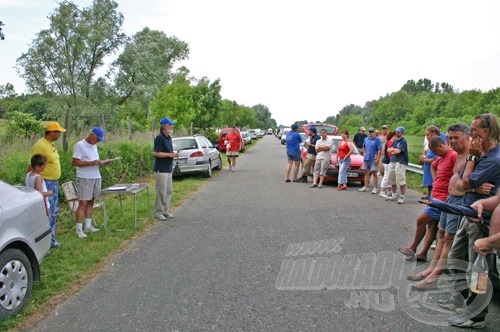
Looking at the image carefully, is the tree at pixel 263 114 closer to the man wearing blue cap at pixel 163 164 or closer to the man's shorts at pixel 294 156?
the man's shorts at pixel 294 156

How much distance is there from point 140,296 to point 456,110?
42.5 metres

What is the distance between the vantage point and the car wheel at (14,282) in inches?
152

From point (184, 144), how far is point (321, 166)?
5.31 metres

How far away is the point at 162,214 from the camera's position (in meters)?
8.34

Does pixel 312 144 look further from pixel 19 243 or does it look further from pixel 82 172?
pixel 19 243

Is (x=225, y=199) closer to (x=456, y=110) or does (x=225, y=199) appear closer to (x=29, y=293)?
(x=29, y=293)

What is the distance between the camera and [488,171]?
3766 millimetres

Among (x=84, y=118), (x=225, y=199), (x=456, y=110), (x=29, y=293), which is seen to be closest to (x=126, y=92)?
(x=84, y=118)

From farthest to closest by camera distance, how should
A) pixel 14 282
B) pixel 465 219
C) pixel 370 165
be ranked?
pixel 370 165 → pixel 14 282 → pixel 465 219

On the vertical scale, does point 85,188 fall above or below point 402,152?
below

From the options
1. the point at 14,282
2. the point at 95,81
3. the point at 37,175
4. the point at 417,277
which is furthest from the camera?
the point at 95,81

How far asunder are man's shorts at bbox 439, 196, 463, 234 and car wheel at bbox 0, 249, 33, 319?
14.6 ft

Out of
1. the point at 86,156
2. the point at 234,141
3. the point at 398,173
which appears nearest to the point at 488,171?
the point at 86,156

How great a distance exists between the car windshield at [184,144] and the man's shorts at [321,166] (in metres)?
4.71
